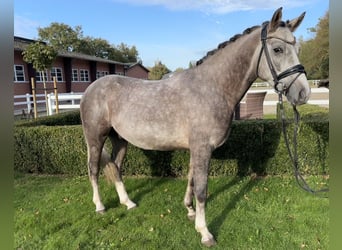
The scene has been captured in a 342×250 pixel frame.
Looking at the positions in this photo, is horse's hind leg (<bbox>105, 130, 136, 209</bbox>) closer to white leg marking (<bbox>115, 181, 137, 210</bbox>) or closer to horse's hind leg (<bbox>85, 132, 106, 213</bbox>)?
white leg marking (<bbox>115, 181, 137, 210</bbox>)

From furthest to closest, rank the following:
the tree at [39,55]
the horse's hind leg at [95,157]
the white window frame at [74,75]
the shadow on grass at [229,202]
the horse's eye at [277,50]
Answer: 1. the white window frame at [74,75]
2. the tree at [39,55]
3. the horse's hind leg at [95,157]
4. the shadow on grass at [229,202]
5. the horse's eye at [277,50]

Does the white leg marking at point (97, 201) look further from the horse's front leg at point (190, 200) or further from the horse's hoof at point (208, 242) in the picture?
the horse's hoof at point (208, 242)


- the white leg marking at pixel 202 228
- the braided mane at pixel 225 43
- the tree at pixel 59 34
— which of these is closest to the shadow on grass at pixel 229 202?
the white leg marking at pixel 202 228

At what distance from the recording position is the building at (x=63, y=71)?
790 inches

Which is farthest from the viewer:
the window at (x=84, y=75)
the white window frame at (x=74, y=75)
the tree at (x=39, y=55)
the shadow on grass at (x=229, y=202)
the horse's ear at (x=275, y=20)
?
the window at (x=84, y=75)

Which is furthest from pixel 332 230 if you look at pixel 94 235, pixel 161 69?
pixel 161 69

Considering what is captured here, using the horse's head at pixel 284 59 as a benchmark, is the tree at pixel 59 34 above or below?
above

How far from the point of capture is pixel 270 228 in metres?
3.51

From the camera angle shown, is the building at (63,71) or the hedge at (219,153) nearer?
the hedge at (219,153)

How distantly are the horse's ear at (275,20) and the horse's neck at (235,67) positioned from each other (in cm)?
19

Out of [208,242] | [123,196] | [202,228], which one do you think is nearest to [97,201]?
[123,196]

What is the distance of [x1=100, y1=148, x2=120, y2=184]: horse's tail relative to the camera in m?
4.17

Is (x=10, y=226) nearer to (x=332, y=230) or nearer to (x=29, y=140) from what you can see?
(x=332, y=230)

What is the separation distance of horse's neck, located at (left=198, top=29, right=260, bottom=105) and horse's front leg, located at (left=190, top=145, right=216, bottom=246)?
66 cm
